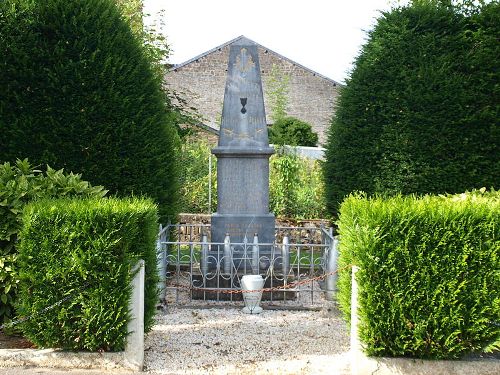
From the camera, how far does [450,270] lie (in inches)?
203

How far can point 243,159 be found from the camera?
9.35 m

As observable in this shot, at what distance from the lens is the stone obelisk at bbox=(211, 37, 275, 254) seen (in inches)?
366

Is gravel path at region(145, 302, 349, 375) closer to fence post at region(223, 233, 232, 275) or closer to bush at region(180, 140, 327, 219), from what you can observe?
fence post at region(223, 233, 232, 275)

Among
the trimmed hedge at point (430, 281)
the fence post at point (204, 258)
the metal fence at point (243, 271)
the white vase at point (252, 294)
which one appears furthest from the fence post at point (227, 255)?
the trimmed hedge at point (430, 281)

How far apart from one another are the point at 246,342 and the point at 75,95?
4295mm

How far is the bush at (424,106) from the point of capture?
9703 mm

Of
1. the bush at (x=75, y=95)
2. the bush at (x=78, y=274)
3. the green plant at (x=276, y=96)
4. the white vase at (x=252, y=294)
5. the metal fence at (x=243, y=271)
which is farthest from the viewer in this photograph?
the green plant at (x=276, y=96)

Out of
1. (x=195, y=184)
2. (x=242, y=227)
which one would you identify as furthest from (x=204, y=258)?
(x=195, y=184)

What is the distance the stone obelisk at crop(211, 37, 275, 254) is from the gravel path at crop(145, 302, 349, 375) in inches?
62.5

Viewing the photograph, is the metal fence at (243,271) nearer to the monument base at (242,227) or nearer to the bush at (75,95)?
the monument base at (242,227)

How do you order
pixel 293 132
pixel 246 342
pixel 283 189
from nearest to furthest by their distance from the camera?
→ pixel 246 342 < pixel 283 189 < pixel 293 132

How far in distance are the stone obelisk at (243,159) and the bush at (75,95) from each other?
3.68 ft

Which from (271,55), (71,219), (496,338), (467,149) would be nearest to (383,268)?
(496,338)

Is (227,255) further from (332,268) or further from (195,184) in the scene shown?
(195,184)
